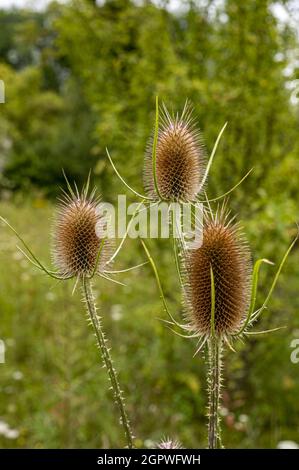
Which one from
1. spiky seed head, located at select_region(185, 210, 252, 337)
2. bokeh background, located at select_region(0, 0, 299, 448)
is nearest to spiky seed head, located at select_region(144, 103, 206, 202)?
spiky seed head, located at select_region(185, 210, 252, 337)

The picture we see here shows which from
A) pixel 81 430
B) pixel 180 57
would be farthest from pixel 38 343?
pixel 180 57

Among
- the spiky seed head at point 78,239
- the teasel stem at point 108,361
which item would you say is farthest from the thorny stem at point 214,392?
the spiky seed head at point 78,239

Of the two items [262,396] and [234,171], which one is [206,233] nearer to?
[234,171]

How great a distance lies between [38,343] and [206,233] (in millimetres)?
3728

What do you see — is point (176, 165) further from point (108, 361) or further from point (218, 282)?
point (108, 361)

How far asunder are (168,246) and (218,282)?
2.97 metres

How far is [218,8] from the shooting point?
402cm

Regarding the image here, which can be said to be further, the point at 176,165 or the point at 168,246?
the point at 168,246

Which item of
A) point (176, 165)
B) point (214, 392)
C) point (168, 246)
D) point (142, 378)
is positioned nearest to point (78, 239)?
point (176, 165)

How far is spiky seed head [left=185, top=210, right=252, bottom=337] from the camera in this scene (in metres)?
1.23

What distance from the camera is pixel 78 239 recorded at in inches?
52.9

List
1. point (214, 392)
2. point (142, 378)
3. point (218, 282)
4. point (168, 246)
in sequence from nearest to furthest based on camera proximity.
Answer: point (214, 392), point (218, 282), point (168, 246), point (142, 378)

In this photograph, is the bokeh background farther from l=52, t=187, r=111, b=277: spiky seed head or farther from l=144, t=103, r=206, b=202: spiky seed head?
l=144, t=103, r=206, b=202: spiky seed head

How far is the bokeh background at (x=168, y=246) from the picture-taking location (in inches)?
147
